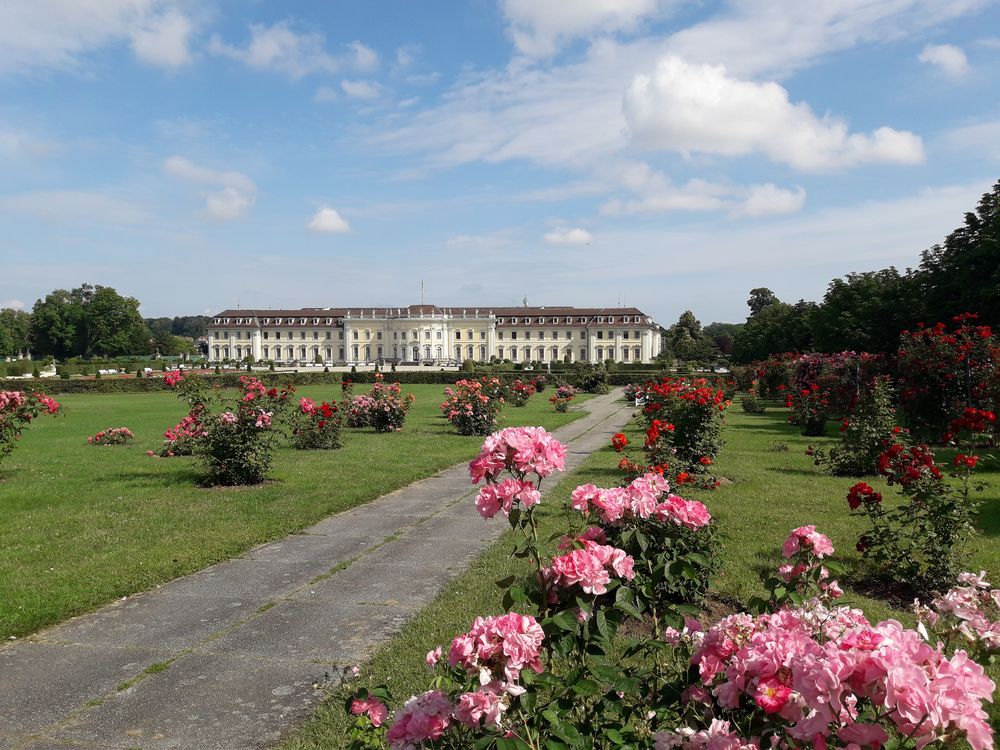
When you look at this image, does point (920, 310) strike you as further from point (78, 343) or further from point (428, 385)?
point (78, 343)

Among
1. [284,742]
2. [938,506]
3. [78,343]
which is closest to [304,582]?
[284,742]

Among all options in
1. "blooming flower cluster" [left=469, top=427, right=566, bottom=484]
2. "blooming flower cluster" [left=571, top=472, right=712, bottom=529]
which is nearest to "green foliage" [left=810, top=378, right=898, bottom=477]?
"blooming flower cluster" [left=571, top=472, right=712, bottom=529]

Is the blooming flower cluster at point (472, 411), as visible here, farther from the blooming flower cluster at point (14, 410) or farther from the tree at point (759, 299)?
the tree at point (759, 299)

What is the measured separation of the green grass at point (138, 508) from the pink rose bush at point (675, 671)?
4.24 metres

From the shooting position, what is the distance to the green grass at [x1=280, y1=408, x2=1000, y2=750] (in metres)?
3.97

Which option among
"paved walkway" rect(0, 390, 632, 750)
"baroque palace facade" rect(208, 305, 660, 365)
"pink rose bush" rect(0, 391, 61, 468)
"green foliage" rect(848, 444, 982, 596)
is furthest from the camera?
"baroque palace facade" rect(208, 305, 660, 365)

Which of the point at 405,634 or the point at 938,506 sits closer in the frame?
the point at 405,634

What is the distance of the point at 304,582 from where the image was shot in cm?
583

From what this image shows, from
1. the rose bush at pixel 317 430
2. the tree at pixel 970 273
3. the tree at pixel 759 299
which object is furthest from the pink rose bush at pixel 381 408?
the tree at pixel 759 299

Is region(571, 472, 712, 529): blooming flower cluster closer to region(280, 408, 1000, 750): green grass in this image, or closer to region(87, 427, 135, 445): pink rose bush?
region(280, 408, 1000, 750): green grass

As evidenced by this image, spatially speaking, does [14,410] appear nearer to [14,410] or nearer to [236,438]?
[14,410]

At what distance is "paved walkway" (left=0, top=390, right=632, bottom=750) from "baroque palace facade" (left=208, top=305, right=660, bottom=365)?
4083 inches

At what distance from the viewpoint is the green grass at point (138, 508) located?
5859 millimetres

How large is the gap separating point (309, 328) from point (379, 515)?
111 metres
